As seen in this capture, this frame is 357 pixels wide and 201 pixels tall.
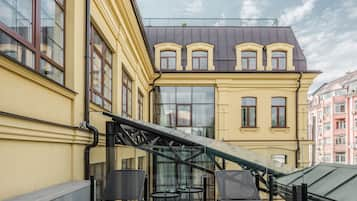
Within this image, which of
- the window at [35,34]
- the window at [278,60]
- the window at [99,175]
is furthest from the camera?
the window at [278,60]

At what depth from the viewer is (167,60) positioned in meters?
14.2

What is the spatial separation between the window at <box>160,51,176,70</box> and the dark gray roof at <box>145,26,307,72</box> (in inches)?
19.0

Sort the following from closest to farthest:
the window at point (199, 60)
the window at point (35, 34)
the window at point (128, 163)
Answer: the window at point (35, 34) < the window at point (128, 163) < the window at point (199, 60)

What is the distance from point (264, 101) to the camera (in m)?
14.0

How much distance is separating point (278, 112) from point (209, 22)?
5.74m

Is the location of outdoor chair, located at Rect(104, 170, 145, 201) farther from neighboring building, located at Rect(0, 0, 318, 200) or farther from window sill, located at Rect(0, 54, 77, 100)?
window sill, located at Rect(0, 54, 77, 100)

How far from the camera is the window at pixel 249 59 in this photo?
14156 millimetres

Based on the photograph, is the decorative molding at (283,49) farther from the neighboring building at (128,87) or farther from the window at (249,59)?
the window at (249,59)

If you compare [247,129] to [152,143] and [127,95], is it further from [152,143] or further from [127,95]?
[152,143]

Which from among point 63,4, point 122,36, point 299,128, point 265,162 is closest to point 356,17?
point 299,128

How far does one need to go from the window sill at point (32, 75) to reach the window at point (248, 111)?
11223 millimetres

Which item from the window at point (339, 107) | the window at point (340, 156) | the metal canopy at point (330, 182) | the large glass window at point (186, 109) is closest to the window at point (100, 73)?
the metal canopy at point (330, 182)

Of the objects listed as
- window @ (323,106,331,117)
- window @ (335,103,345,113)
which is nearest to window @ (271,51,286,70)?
window @ (335,103,345,113)

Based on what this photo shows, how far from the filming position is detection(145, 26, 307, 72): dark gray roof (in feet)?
46.7
